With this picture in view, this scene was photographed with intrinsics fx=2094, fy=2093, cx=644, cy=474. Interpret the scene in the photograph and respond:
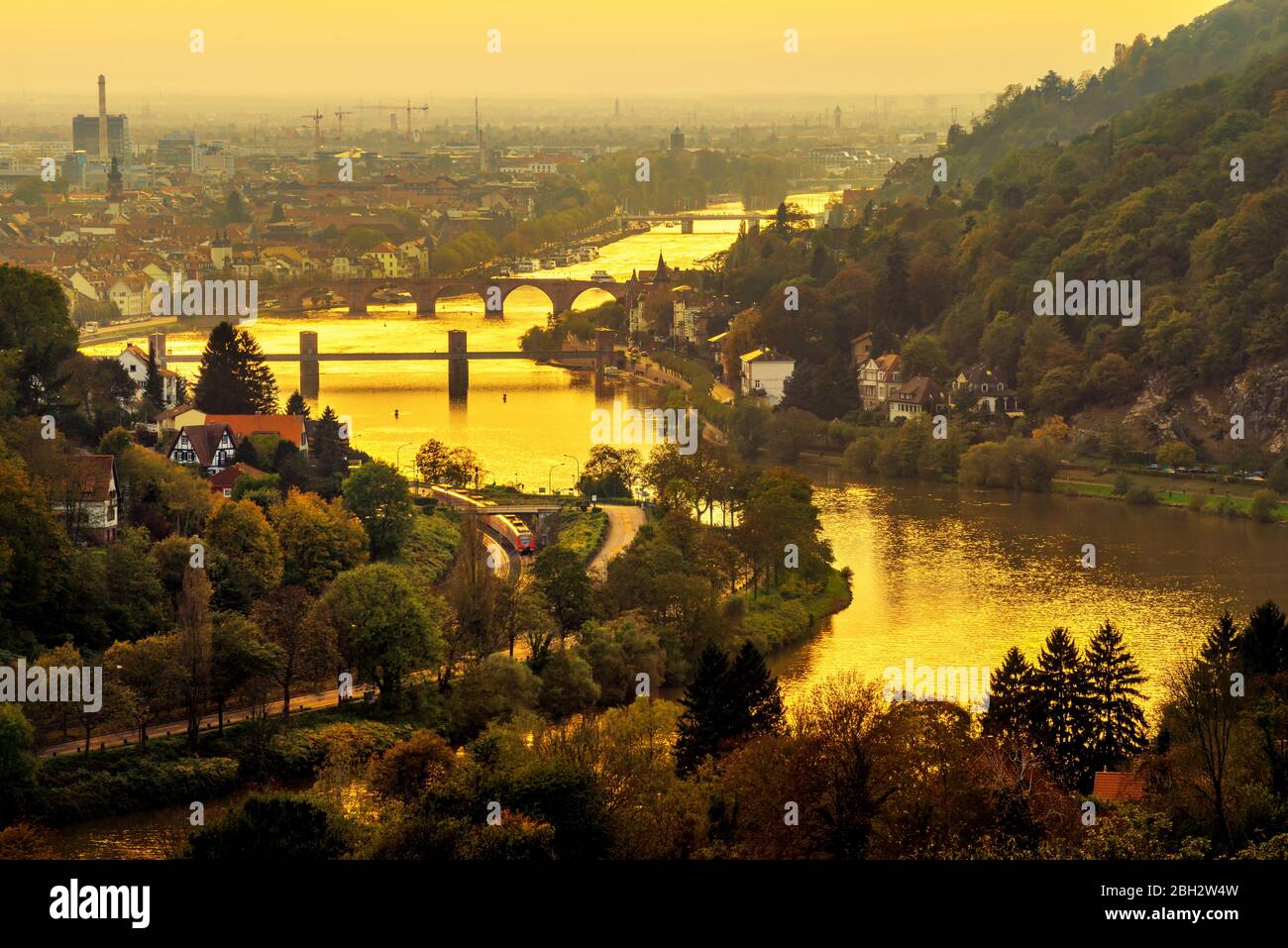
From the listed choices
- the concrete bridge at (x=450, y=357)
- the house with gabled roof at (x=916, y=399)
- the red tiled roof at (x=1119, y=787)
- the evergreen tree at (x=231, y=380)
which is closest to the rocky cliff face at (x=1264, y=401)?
the house with gabled roof at (x=916, y=399)

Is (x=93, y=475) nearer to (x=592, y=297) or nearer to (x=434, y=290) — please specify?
(x=434, y=290)

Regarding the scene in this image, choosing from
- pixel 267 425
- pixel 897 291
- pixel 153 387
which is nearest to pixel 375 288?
pixel 897 291

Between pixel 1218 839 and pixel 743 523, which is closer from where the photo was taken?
pixel 1218 839

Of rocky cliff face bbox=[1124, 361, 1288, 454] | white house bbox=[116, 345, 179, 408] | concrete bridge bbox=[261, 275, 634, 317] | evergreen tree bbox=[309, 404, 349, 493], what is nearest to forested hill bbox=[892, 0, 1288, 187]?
concrete bridge bbox=[261, 275, 634, 317]

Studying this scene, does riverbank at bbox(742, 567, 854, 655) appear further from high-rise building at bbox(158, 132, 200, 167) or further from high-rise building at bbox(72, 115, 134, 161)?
high-rise building at bbox(72, 115, 134, 161)

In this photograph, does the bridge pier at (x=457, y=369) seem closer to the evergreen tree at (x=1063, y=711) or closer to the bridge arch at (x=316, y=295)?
the bridge arch at (x=316, y=295)
